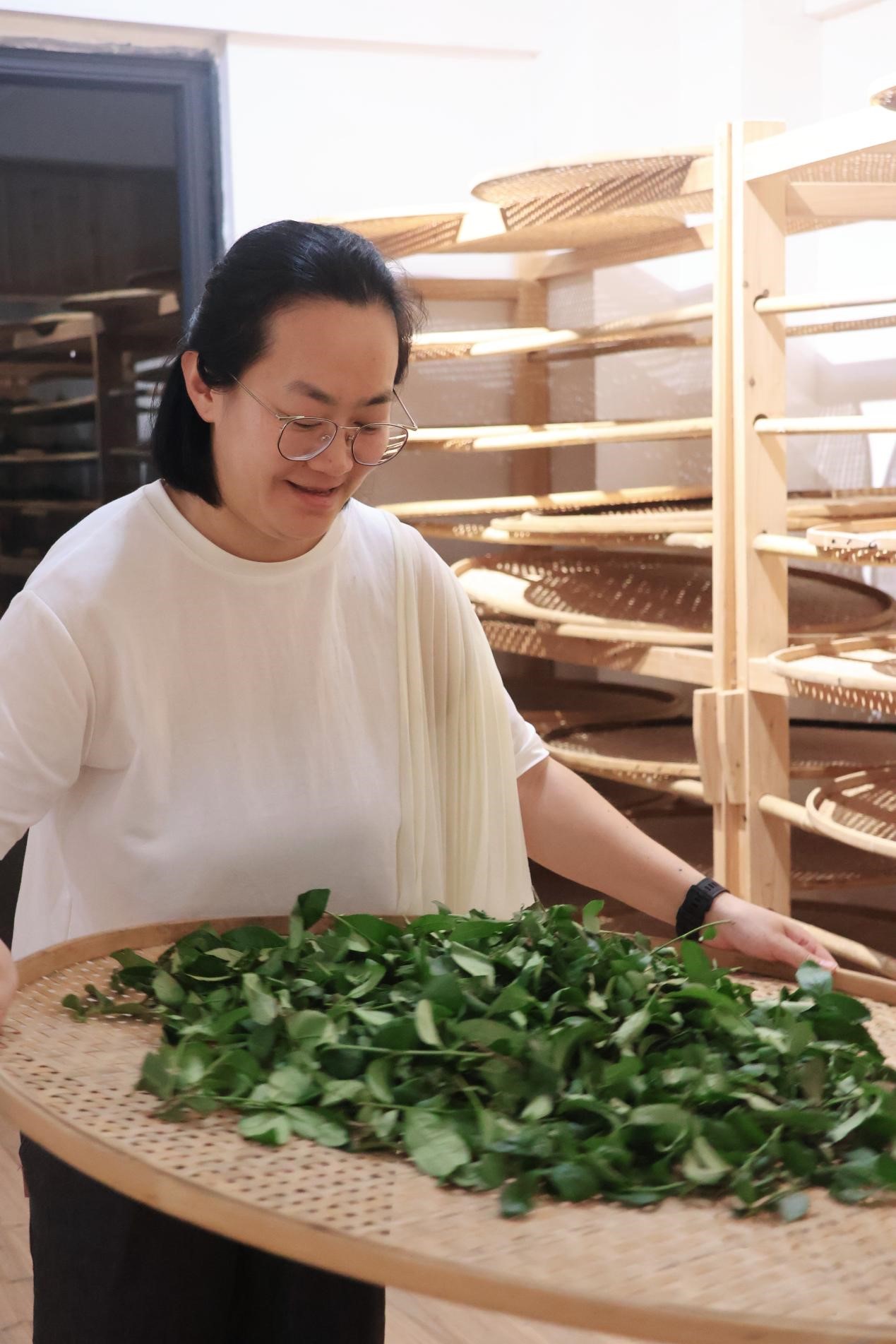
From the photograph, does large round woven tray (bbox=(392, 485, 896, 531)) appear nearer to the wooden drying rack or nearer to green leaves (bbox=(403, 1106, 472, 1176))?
the wooden drying rack

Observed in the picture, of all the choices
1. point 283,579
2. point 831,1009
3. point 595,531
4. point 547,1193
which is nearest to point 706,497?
point 595,531

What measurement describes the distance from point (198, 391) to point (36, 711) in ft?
1.17

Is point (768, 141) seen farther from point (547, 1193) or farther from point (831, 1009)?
point (547, 1193)

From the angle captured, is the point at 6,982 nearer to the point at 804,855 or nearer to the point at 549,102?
the point at 804,855

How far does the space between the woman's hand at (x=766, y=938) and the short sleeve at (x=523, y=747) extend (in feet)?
0.97

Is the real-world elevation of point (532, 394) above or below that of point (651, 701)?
above

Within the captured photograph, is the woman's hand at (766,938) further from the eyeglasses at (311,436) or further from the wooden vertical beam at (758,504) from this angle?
the wooden vertical beam at (758,504)

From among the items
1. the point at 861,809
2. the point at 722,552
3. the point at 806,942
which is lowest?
the point at 861,809

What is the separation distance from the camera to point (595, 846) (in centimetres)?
148

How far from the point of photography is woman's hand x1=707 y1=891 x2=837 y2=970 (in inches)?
49.6

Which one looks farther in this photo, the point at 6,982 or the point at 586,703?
the point at 586,703

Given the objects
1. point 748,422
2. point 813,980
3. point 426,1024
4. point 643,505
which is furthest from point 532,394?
point 426,1024

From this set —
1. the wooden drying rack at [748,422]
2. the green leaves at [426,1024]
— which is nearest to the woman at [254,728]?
the green leaves at [426,1024]

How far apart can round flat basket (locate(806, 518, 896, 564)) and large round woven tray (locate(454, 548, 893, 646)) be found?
334mm
